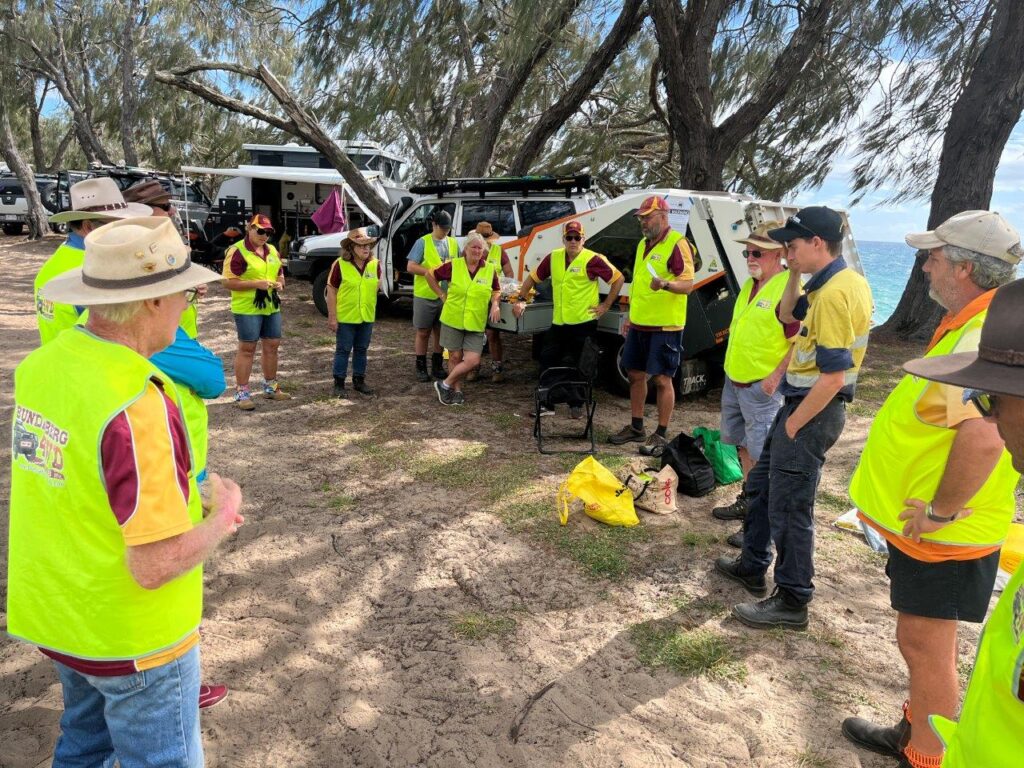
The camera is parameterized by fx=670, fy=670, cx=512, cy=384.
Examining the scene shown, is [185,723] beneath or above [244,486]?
above

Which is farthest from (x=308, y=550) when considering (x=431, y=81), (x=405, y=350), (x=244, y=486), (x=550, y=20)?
(x=431, y=81)

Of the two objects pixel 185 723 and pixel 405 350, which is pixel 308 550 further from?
pixel 405 350

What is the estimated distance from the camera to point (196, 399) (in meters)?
2.43

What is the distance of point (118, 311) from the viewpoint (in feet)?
4.85

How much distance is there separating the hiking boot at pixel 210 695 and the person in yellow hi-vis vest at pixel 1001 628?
2.50 meters

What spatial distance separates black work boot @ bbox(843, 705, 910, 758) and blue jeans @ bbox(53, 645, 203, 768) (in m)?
2.31

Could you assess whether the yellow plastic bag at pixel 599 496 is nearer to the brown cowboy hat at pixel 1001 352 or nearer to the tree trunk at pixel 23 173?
the brown cowboy hat at pixel 1001 352

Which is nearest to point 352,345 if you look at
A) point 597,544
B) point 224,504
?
point 597,544

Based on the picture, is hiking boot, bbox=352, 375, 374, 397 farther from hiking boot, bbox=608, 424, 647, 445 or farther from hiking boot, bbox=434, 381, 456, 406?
hiking boot, bbox=608, 424, 647, 445

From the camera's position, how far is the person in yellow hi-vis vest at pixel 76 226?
2.87 metres

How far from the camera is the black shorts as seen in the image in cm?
213

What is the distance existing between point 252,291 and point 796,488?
480cm

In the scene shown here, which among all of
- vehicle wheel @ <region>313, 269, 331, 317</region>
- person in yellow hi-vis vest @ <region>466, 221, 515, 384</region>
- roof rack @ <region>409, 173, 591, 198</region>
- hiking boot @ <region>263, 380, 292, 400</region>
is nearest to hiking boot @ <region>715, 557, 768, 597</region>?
person in yellow hi-vis vest @ <region>466, 221, 515, 384</region>

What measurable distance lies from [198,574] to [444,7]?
34.5 ft
